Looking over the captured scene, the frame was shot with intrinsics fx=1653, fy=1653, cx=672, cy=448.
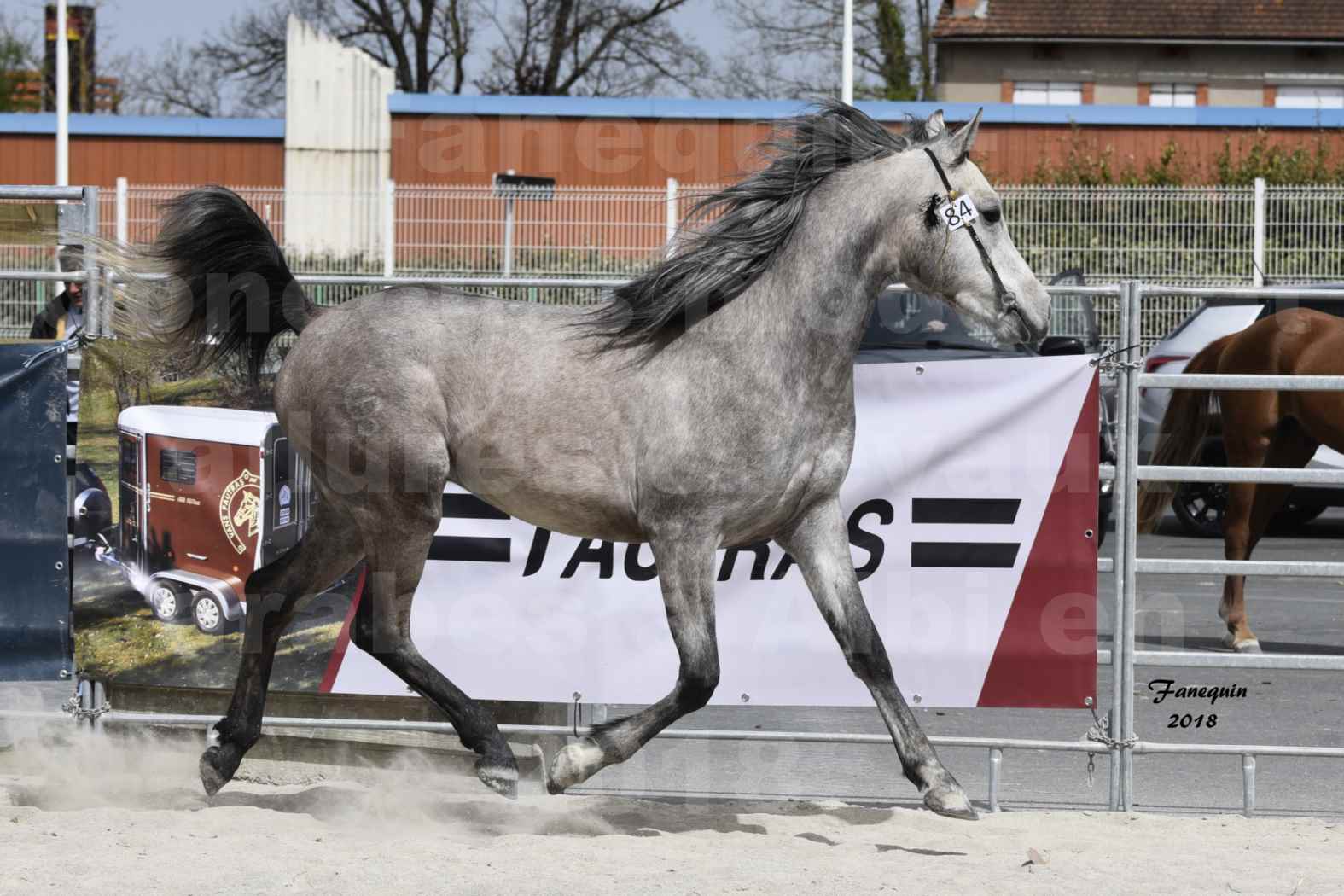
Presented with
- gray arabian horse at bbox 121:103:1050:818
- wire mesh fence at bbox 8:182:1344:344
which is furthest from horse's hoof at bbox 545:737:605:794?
wire mesh fence at bbox 8:182:1344:344

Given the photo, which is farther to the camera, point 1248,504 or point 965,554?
point 1248,504

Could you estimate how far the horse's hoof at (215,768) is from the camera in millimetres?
5168

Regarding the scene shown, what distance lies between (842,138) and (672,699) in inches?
67.6

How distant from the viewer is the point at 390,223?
721 inches

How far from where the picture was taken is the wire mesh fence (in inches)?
685

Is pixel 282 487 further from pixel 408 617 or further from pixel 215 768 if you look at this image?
pixel 215 768

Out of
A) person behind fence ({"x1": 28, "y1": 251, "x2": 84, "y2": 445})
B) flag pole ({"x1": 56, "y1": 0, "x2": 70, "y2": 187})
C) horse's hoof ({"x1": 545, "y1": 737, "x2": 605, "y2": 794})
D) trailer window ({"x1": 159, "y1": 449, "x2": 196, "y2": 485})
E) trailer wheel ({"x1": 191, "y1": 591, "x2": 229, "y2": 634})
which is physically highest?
flag pole ({"x1": 56, "y1": 0, "x2": 70, "y2": 187})

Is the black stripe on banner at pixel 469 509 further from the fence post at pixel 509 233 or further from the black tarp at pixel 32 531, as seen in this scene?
the fence post at pixel 509 233

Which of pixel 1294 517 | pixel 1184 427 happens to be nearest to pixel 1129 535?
pixel 1184 427

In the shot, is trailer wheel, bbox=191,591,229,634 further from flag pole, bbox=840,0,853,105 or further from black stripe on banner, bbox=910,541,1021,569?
flag pole, bbox=840,0,853,105

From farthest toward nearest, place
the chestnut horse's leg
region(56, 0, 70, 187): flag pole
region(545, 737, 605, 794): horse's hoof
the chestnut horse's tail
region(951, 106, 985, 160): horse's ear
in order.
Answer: region(56, 0, 70, 187): flag pole
the chestnut horse's leg
the chestnut horse's tail
region(951, 106, 985, 160): horse's ear
region(545, 737, 605, 794): horse's hoof

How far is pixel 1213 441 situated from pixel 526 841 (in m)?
8.24

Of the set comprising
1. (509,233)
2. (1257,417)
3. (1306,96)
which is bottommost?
(1257,417)

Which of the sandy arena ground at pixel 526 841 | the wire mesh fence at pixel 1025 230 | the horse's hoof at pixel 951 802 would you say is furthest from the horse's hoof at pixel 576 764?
the wire mesh fence at pixel 1025 230
